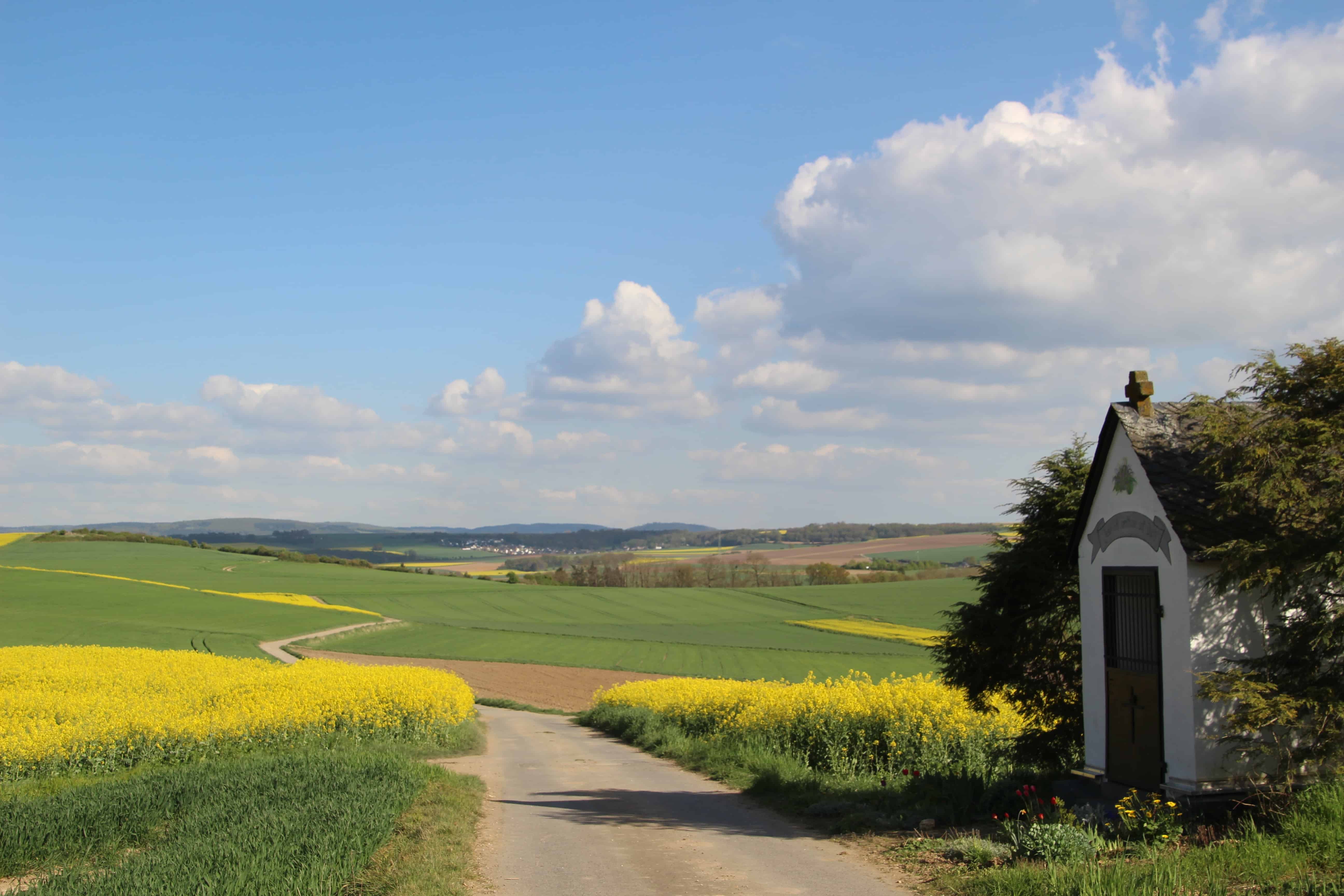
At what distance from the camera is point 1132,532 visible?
407 inches

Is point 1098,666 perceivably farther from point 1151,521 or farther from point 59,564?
point 59,564

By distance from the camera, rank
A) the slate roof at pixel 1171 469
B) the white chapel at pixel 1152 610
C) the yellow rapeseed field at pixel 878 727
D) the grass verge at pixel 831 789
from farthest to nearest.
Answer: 1. the yellow rapeseed field at pixel 878 727
2. the grass verge at pixel 831 789
3. the slate roof at pixel 1171 469
4. the white chapel at pixel 1152 610

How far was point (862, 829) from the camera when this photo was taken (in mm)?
10734

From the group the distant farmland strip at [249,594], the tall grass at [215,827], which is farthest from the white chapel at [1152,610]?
the distant farmland strip at [249,594]

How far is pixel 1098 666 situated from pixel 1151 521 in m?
2.02

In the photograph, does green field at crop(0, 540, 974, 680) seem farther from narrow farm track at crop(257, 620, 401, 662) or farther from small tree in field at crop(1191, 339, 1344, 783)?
small tree in field at crop(1191, 339, 1344, 783)

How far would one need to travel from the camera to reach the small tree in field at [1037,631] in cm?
1367

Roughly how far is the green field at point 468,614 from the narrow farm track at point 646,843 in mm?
30252

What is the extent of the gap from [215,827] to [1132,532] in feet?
35.7

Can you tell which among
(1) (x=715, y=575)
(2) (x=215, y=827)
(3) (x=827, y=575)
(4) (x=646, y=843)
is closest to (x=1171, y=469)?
(4) (x=646, y=843)

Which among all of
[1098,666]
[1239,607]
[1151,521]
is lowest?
[1098,666]

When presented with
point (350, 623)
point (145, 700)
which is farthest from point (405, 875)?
point (350, 623)

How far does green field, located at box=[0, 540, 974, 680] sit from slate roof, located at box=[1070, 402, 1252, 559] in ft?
114

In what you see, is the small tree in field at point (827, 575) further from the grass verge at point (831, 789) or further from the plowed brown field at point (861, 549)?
the grass verge at point (831, 789)
